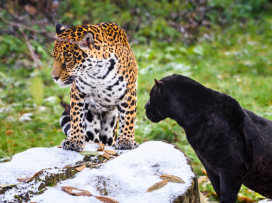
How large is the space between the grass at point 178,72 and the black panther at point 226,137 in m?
1.34

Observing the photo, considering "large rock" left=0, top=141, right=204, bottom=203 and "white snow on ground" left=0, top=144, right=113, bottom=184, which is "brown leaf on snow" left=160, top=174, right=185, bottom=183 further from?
"white snow on ground" left=0, top=144, right=113, bottom=184

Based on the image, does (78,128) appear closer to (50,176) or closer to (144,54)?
(50,176)

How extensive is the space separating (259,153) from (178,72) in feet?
19.6

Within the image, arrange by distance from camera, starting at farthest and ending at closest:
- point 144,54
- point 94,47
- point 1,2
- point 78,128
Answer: point 1,2, point 144,54, point 78,128, point 94,47

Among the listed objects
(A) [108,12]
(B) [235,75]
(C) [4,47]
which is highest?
(A) [108,12]

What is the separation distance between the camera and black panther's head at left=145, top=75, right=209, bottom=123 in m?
3.22

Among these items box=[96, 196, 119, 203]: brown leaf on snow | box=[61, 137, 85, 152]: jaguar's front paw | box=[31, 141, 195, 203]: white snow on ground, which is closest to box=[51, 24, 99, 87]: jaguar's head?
box=[61, 137, 85, 152]: jaguar's front paw

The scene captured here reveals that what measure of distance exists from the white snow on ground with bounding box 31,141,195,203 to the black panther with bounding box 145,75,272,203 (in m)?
0.30

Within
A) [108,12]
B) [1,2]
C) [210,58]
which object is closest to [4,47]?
[1,2]

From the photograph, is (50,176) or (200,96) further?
(200,96)

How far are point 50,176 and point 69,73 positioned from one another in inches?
44.7

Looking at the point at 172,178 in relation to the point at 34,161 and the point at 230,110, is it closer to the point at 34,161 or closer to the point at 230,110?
the point at 230,110

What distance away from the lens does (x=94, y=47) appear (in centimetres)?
356

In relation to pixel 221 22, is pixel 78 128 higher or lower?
lower
